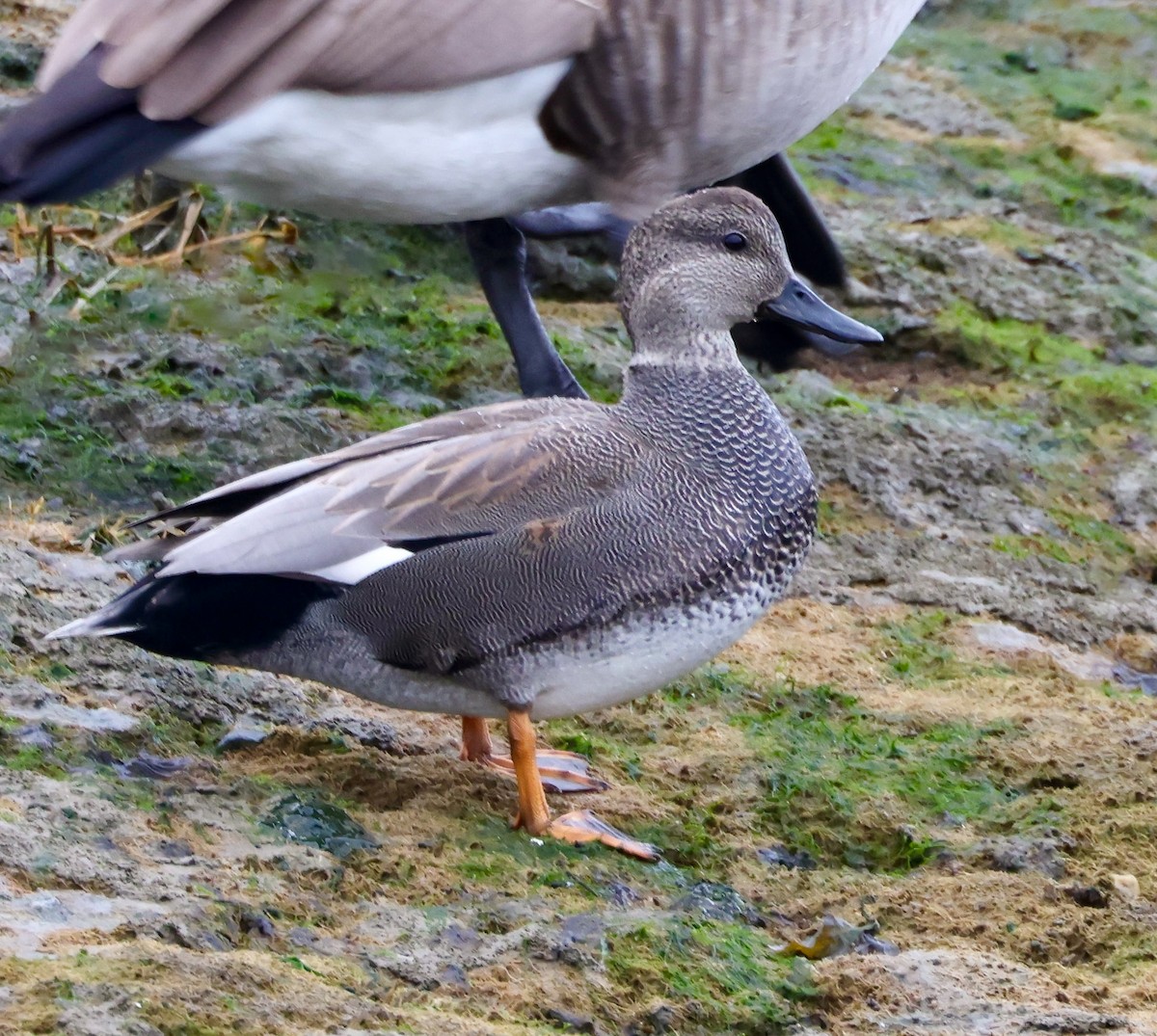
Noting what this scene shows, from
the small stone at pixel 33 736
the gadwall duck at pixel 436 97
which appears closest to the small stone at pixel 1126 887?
the small stone at pixel 33 736

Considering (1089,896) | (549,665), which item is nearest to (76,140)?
(549,665)

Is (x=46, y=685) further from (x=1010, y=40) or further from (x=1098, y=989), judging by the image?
(x=1010, y=40)

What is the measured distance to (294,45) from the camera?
4000mm

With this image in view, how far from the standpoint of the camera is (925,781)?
392cm

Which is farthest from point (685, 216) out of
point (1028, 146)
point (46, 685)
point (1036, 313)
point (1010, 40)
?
point (1010, 40)

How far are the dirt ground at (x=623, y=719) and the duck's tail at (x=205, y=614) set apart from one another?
0.22m

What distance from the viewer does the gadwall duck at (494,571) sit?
11.1ft

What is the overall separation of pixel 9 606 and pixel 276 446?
1.24 metres

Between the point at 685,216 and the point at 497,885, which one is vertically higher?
the point at 685,216

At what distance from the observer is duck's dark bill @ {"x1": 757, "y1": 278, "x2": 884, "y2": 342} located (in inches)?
160

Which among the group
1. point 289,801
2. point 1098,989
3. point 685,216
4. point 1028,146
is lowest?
point 1028,146

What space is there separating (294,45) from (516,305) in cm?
119

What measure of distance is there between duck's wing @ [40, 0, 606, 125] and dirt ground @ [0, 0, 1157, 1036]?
1069mm

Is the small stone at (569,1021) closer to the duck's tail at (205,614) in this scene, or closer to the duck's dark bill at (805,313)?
the duck's tail at (205,614)
